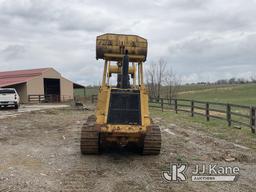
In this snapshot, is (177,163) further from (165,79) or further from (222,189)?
(165,79)

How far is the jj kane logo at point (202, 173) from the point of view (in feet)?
22.5

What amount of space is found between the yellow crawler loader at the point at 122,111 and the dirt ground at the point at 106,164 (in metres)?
0.40

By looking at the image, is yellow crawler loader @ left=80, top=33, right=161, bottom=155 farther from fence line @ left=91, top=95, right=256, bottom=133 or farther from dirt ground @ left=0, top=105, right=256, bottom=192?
fence line @ left=91, top=95, right=256, bottom=133

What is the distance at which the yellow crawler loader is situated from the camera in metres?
8.14

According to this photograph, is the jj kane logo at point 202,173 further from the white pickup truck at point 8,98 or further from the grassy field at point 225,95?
the grassy field at point 225,95

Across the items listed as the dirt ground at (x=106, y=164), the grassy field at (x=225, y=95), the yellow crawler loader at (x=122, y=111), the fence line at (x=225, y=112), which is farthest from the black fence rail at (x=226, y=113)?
the grassy field at (x=225, y=95)

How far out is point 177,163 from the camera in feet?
26.5

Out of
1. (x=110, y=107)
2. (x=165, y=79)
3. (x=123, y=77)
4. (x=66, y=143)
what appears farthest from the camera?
A: (x=165, y=79)

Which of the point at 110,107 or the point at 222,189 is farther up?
the point at 110,107

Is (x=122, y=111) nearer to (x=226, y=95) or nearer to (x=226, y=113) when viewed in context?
(x=226, y=113)

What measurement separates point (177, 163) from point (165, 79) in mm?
37296

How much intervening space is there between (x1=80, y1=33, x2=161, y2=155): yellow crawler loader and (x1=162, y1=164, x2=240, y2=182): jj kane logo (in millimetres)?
1057

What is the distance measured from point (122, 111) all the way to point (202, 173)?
93.5 inches

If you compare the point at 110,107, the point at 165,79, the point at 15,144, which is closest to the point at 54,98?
the point at 165,79
